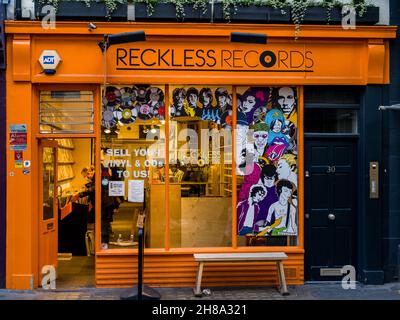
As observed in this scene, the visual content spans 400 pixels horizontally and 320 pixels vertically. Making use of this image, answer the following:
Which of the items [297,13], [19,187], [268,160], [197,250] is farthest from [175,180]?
[297,13]

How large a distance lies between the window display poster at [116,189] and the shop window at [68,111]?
3.13 ft

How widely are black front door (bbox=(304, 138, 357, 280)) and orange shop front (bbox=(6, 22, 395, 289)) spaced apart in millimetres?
203

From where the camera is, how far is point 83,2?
8.86m

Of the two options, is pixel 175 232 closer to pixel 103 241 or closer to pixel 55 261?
pixel 103 241

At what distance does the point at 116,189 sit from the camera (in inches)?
360

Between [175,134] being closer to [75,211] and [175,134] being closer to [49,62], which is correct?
A: [49,62]

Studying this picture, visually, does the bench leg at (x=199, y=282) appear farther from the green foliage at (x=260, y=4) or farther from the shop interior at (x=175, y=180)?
the green foliage at (x=260, y=4)

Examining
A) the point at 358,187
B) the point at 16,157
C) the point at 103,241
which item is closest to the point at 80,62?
the point at 16,157

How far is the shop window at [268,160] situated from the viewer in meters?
9.30

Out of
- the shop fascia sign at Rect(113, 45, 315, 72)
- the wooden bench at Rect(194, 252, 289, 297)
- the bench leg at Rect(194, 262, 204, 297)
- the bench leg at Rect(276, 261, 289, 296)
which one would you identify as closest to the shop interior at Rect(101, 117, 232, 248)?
the wooden bench at Rect(194, 252, 289, 297)

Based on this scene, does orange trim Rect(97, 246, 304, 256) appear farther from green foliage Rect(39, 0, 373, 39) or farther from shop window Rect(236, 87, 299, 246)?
green foliage Rect(39, 0, 373, 39)

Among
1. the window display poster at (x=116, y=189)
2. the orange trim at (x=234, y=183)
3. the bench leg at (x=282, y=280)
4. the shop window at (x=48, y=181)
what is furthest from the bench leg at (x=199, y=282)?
the shop window at (x=48, y=181)

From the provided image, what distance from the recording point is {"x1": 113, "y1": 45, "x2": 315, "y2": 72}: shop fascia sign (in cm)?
904

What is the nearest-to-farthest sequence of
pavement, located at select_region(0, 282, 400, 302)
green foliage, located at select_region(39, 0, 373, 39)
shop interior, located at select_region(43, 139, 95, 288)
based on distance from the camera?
pavement, located at select_region(0, 282, 400, 302), green foliage, located at select_region(39, 0, 373, 39), shop interior, located at select_region(43, 139, 95, 288)
